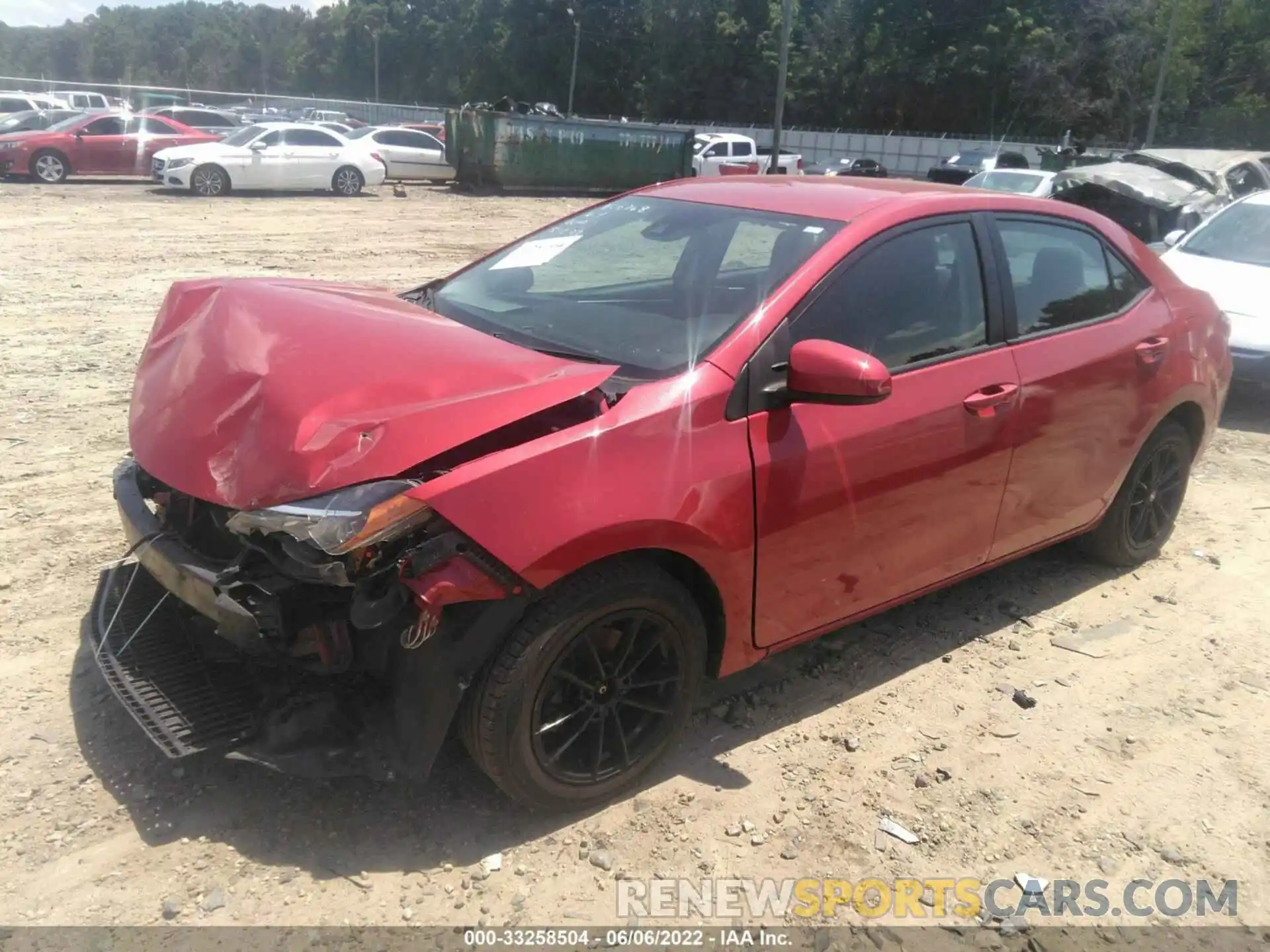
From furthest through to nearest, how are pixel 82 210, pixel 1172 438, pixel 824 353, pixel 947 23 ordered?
pixel 947 23
pixel 82 210
pixel 1172 438
pixel 824 353

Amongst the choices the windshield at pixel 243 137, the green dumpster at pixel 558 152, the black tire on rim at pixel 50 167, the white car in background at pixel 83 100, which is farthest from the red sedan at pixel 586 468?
the white car in background at pixel 83 100

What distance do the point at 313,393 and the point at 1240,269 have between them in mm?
8242

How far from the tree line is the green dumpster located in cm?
2238

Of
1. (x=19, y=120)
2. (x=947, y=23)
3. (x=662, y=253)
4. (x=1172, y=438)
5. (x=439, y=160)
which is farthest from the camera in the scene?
(x=947, y=23)

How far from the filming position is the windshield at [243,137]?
2034 centimetres

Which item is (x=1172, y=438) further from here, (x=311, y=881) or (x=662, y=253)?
(x=311, y=881)

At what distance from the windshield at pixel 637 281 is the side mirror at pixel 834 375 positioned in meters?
0.27

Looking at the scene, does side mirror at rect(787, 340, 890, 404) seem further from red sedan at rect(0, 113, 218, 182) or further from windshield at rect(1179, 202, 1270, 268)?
red sedan at rect(0, 113, 218, 182)

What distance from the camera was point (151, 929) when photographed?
246 centimetres

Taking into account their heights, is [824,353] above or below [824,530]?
above

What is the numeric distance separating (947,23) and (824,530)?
195 feet

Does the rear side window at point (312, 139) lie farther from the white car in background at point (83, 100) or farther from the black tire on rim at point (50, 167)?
the white car in background at point (83, 100)

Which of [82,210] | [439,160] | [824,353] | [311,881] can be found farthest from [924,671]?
[439,160]

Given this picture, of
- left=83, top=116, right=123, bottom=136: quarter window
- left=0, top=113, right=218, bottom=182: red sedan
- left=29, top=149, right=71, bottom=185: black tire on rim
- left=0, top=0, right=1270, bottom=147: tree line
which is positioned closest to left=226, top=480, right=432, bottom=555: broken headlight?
left=0, top=113, right=218, bottom=182: red sedan
